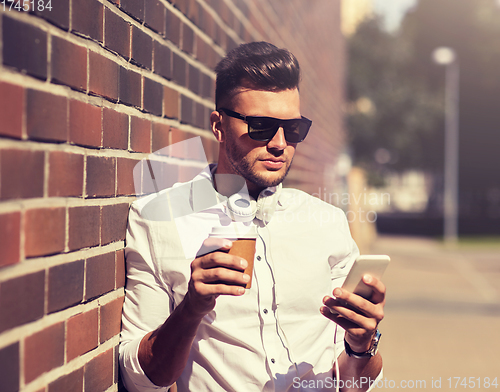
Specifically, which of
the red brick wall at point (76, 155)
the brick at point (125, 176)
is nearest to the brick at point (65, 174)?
the red brick wall at point (76, 155)

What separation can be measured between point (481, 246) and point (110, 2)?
17.9 metres

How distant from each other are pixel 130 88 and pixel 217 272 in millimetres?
809

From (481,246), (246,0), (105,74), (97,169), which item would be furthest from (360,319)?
(481,246)

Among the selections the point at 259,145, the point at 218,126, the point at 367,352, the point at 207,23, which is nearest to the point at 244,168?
the point at 259,145

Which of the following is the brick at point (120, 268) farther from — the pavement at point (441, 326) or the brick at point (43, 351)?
the pavement at point (441, 326)

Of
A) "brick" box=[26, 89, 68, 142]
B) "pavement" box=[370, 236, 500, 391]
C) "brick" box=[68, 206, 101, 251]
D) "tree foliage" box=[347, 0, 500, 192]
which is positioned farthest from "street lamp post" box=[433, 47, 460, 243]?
"brick" box=[26, 89, 68, 142]

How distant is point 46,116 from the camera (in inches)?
50.1

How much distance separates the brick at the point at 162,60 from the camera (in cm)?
208

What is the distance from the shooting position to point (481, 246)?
17.5 m

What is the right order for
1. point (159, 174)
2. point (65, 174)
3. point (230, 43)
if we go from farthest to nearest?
point (230, 43) < point (159, 174) < point (65, 174)

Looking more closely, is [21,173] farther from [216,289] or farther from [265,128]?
[265,128]

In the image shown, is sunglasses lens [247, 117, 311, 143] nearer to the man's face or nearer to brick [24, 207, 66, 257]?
the man's face

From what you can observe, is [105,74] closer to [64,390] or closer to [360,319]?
[64,390]

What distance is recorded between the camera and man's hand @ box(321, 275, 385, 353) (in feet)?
5.31
